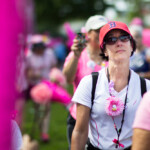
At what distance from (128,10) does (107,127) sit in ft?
113

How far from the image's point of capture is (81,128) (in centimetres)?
273

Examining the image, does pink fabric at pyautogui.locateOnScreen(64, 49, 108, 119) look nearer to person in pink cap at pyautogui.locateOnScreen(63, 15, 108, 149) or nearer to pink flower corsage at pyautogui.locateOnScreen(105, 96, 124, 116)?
person in pink cap at pyautogui.locateOnScreen(63, 15, 108, 149)

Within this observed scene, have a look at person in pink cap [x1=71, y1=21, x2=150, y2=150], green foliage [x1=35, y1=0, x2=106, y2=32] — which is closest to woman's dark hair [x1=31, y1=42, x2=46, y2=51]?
person in pink cap [x1=71, y1=21, x2=150, y2=150]

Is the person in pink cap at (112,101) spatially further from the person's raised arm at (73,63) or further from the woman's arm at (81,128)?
the person's raised arm at (73,63)

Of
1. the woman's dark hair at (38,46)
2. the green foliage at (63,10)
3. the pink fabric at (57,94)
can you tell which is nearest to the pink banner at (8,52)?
the pink fabric at (57,94)

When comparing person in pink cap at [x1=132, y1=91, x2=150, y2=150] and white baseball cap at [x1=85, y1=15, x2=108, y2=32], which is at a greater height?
white baseball cap at [x1=85, y1=15, x2=108, y2=32]

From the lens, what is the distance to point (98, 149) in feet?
8.97

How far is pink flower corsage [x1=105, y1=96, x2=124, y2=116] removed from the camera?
102 inches

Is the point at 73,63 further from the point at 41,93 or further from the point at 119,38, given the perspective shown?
the point at 41,93

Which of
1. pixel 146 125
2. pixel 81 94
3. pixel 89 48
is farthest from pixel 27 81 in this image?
pixel 146 125

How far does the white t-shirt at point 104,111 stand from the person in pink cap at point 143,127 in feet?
→ 2.25

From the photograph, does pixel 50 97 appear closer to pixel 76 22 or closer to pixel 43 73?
pixel 43 73

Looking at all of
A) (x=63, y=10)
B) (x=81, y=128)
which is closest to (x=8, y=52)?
(x=81, y=128)

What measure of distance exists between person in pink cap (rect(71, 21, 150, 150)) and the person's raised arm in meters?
0.56
